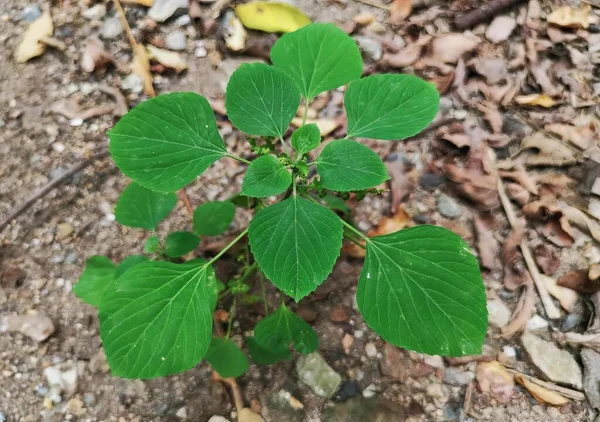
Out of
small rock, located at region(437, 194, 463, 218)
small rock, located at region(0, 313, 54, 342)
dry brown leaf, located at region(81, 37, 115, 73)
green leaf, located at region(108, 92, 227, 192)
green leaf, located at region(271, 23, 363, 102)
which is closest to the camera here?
green leaf, located at region(108, 92, 227, 192)

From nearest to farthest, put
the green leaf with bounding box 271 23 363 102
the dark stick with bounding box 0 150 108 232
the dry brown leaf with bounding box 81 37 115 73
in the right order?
1. the green leaf with bounding box 271 23 363 102
2. the dark stick with bounding box 0 150 108 232
3. the dry brown leaf with bounding box 81 37 115 73

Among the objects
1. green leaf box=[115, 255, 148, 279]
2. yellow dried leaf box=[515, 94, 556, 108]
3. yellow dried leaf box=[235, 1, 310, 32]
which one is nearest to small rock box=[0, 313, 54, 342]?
green leaf box=[115, 255, 148, 279]

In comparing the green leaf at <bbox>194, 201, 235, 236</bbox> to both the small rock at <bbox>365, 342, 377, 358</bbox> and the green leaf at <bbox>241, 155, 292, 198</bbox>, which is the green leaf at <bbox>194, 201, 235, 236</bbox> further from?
the small rock at <bbox>365, 342, 377, 358</bbox>

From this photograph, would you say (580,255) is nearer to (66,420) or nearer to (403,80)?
(403,80)

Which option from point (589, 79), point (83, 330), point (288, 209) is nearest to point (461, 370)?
point (288, 209)

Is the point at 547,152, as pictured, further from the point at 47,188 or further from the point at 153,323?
the point at 47,188

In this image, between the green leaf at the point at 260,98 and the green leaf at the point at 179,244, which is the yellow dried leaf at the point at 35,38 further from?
the green leaf at the point at 260,98

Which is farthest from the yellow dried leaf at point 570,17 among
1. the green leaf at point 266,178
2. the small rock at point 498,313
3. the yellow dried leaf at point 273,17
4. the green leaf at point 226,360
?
the green leaf at point 226,360

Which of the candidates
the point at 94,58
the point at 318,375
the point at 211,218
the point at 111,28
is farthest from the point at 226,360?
the point at 111,28
